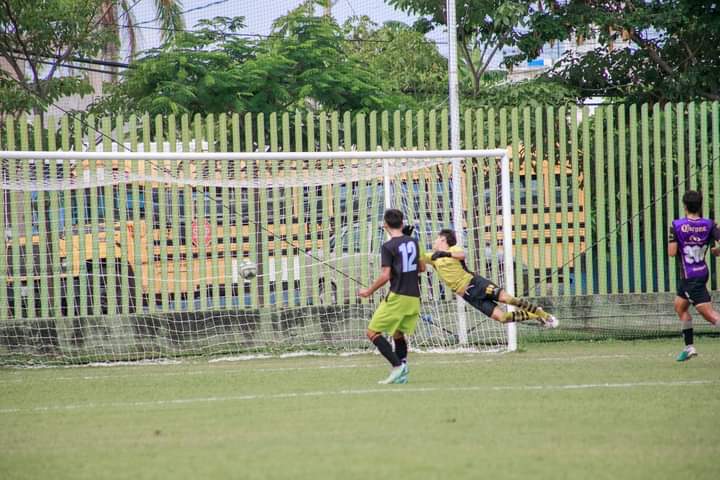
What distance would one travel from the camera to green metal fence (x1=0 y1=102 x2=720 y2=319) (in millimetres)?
13172

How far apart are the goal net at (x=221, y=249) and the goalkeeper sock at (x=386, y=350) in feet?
11.3

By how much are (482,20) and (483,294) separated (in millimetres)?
7817

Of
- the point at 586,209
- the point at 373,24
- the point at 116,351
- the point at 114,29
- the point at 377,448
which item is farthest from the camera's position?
the point at 373,24

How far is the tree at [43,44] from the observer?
2033cm

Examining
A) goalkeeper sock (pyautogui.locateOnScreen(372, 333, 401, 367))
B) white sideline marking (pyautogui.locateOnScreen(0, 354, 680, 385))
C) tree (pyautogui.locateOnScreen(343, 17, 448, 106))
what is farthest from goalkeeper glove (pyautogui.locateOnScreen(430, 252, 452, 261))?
tree (pyautogui.locateOnScreen(343, 17, 448, 106))

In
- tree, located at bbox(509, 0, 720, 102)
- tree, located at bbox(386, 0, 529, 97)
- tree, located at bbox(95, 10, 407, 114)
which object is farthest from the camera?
tree, located at bbox(509, 0, 720, 102)

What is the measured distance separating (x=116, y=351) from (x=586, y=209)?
21.3ft

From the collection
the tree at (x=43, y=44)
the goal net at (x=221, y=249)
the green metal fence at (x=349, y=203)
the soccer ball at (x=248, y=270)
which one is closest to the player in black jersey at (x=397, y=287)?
the goal net at (x=221, y=249)

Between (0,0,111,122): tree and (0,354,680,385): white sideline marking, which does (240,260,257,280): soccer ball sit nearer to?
(0,354,680,385): white sideline marking

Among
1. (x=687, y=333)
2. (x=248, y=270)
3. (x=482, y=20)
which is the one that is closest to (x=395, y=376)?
(x=687, y=333)

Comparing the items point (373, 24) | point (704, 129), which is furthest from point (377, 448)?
point (373, 24)

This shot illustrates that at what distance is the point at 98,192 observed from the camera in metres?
13.2

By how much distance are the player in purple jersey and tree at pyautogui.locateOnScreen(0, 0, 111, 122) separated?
12.9 metres

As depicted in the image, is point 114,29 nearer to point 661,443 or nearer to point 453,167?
point 453,167
